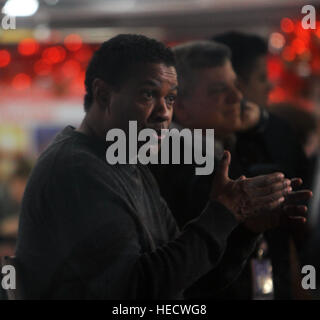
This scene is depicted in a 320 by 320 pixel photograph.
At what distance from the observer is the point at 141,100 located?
3.15 ft

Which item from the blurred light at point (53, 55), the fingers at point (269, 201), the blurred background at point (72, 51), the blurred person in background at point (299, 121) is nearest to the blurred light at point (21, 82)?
the blurred background at point (72, 51)

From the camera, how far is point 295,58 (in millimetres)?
1987

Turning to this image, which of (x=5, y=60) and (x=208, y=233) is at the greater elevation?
(x=5, y=60)

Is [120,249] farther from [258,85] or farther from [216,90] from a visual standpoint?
[258,85]

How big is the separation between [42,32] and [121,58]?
1649mm

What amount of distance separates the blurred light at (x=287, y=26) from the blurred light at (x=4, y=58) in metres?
1.20

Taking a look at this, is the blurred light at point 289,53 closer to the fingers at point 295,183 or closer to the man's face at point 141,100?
the fingers at point 295,183

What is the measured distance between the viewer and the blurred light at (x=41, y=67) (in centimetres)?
289

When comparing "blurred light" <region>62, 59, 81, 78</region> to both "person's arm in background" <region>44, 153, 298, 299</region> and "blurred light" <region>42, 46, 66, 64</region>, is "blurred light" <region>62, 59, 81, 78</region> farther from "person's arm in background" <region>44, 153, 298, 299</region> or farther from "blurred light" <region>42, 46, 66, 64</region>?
"person's arm in background" <region>44, 153, 298, 299</region>

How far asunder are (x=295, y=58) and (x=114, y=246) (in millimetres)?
1328

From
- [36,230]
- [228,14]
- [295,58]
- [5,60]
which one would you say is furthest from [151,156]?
[5,60]

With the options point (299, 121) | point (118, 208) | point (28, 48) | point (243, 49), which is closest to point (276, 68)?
point (299, 121)

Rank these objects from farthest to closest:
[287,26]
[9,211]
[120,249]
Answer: [9,211] < [287,26] < [120,249]

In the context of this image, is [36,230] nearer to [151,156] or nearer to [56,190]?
[56,190]
